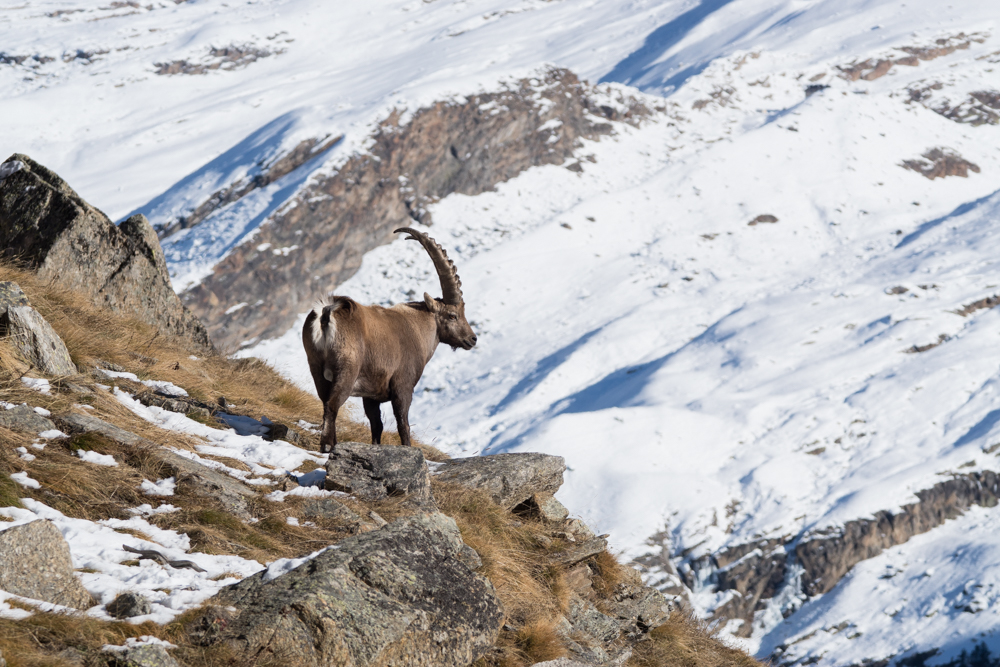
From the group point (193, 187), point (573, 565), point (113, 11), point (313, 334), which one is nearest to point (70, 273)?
point (313, 334)

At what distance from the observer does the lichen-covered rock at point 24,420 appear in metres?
6.17

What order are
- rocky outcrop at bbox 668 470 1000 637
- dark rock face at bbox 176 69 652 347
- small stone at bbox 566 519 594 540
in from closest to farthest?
small stone at bbox 566 519 594 540 < rocky outcrop at bbox 668 470 1000 637 < dark rock face at bbox 176 69 652 347

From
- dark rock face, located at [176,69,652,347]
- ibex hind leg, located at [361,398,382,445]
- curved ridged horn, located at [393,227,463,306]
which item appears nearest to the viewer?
ibex hind leg, located at [361,398,382,445]

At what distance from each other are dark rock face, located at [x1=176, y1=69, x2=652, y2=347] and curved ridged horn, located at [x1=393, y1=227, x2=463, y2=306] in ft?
250

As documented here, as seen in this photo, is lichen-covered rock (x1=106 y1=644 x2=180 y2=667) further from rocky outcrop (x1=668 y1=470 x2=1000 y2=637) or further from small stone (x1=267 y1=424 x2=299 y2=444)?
rocky outcrop (x1=668 y1=470 x2=1000 y2=637)

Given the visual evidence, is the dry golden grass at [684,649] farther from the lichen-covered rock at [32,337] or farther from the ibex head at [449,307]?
the lichen-covered rock at [32,337]

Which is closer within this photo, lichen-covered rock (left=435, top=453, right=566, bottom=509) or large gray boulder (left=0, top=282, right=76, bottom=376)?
large gray boulder (left=0, top=282, right=76, bottom=376)

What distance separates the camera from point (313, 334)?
27.7 ft

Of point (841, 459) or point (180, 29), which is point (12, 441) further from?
point (180, 29)

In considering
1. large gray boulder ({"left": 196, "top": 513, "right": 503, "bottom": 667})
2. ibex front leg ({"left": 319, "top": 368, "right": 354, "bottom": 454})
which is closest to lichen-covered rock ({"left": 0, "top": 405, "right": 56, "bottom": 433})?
large gray boulder ({"left": 196, "top": 513, "right": 503, "bottom": 667})

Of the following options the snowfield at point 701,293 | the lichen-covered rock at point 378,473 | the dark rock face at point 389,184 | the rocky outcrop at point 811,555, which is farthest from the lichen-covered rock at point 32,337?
the rocky outcrop at point 811,555

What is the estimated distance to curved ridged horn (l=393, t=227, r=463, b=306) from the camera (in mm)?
10367

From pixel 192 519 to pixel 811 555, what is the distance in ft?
316

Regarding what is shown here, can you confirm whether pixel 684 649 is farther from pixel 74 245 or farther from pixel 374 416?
pixel 74 245
